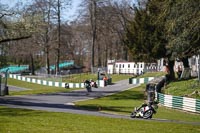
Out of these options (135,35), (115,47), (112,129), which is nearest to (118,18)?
(115,47)

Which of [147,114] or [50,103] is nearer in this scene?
[147,114]

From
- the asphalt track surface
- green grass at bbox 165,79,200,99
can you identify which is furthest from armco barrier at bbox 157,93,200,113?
the asphalt track surface

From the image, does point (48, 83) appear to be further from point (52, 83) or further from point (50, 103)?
point (50, 103)

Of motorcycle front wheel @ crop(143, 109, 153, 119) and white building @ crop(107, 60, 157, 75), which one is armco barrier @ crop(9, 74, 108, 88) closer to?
white building @ crop(107, 60, 157, 75)

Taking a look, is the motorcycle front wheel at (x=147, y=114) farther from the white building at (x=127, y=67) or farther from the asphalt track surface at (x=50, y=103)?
the white building at (x=127, y=67)

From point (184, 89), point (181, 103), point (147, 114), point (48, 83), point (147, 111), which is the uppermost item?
point (184, 89)

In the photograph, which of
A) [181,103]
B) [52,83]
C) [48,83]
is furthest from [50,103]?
[48,83]

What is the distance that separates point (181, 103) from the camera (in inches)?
1293

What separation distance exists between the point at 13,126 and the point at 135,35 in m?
37.4

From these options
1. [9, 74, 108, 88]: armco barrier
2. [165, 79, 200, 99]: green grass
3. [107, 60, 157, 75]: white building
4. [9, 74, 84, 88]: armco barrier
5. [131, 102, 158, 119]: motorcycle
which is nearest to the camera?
[131, 102, 158, 119]: motorcycle

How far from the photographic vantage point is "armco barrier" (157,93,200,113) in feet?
102

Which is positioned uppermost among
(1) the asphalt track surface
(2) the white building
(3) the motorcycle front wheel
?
(2) the white building

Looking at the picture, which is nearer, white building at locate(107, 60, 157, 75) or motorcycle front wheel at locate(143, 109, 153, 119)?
motorcycle front wheel at locate(143, 109, 153, 119)

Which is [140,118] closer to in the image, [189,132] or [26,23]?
[189,132]
